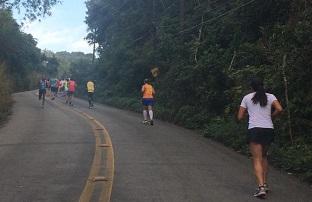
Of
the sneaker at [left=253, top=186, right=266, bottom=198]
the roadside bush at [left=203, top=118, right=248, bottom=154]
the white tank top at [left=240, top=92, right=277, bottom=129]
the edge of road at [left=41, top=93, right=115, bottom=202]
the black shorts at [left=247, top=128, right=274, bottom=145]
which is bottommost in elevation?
the edge of road at [left=41, top=93, right=115, bottom=202]

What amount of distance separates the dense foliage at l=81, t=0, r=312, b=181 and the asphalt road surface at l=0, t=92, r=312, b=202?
1271mm

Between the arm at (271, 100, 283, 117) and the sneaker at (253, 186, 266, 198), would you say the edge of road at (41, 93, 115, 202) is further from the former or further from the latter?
the arm at (271, 100, 283, 117)

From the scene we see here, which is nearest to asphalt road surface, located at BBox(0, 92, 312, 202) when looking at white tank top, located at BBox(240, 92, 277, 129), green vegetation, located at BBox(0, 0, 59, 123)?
white tank top, located at BBox(240, 92, 277, 129)

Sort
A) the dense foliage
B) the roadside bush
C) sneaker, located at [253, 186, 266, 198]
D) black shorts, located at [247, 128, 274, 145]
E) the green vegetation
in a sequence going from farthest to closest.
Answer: the green vegetation < the roadside bush < the dense foliage < black shorts, located at [247, 128, 274, 145] < sneaker, located at [253, 186, 266, 198]

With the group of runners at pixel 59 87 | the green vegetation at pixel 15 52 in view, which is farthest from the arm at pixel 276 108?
the green vegetation at pixel 15 52

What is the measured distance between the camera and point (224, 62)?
65.3ft

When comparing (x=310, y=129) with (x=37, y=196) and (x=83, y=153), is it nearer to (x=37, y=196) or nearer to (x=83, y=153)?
(x=83, y=153)

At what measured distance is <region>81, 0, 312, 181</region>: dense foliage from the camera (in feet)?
42.7

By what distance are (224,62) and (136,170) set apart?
34.7 ft

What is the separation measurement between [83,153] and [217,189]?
4628mm

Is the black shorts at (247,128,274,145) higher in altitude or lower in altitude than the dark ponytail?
lower

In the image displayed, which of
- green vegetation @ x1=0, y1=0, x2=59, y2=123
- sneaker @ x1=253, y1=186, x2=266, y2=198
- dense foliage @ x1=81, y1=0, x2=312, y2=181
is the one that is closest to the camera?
sneaker @ x1=253, y1=186, x2=266, y2=198

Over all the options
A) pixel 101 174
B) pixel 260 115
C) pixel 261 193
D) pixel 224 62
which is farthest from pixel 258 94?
pixel 224 62

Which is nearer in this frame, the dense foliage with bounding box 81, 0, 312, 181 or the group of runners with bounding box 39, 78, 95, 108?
the dense foliage with bounding box 81, 0, 312, 181
